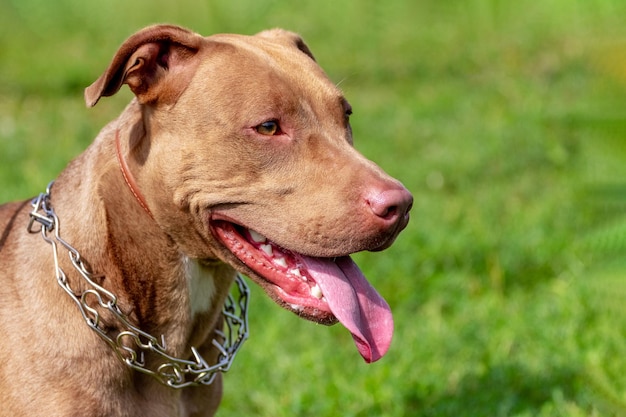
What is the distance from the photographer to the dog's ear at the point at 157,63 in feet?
11.2

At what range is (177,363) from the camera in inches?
144

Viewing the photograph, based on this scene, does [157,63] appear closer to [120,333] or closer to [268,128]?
[268,128]

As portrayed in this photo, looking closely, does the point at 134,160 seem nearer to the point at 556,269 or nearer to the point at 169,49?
the point at 169,49

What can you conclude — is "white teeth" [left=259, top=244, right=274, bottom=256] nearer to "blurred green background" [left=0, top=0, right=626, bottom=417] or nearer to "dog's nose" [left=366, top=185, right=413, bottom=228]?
"dog's nose" [left=366, top=185, right=413, bottom=228]

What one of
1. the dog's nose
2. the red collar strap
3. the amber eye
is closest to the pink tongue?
the dog's nose

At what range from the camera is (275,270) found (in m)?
3.49

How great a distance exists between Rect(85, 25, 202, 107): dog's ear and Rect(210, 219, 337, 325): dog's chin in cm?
51

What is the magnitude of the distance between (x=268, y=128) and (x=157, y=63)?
1.63 feet

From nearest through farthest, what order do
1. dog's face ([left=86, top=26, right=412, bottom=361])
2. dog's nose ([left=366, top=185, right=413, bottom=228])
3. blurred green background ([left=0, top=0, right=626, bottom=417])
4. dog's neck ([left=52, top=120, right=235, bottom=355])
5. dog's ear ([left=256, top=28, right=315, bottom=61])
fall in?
1. dog's nose ([left=366, top=185, right=413, bottom=228])
2. dog's face ([left=86, top=26, right=412, bottom=361])
3. dog's neck ([left=52, top=120, right=235, bottom=355])
4. dog's ear ([left=256, top=28, right=315, bottom=61])
5. blurred green background ([left=0, top=0, right=626, bottom=417])

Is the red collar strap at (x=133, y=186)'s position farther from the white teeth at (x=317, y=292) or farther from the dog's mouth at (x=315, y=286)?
the white teeth at (x=317, y=292)

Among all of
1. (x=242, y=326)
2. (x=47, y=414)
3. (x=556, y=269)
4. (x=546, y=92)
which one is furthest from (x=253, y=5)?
(x=47, y=414)

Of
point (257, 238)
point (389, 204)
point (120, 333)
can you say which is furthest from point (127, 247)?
point (389, 204)

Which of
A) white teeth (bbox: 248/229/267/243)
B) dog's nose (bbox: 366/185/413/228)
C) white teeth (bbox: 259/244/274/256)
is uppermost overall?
dog's nose (bbox: 366/185/413/228)

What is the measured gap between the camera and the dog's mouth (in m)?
3.40
